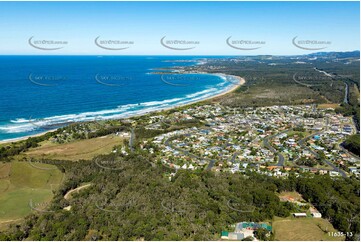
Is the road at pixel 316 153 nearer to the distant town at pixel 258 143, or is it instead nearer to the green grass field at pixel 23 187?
the distant town at pixel 258 143

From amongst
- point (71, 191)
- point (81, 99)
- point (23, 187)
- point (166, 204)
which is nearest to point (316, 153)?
point (166, 204)

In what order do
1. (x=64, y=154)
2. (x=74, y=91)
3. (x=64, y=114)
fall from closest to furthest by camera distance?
1. (x=64, y=154)
2. (x=64, y=114)
3. (x=74, y=91)

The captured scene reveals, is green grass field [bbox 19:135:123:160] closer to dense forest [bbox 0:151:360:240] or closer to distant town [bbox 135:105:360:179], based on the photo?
dense forest [bbox 0:151:360:240]

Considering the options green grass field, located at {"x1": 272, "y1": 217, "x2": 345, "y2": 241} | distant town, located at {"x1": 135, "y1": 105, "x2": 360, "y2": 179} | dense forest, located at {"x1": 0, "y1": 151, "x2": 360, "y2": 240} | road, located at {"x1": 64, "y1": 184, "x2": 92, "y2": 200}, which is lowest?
green grass field, located at {"x1": 272, "y1": 217, "x2": 345, "y2": 241}

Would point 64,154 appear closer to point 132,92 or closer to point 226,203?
point 226,203

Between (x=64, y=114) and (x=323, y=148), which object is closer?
(x=323, y=148)

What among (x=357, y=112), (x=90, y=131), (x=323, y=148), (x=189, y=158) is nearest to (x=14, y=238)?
(x=189, y=158)

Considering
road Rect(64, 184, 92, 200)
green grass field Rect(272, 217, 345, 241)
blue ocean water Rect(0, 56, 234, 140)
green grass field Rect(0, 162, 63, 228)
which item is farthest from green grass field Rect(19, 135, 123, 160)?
green grass field Rect(272, 217, 345, 241)

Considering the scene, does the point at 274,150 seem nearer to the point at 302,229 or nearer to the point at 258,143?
the point at 258,143
